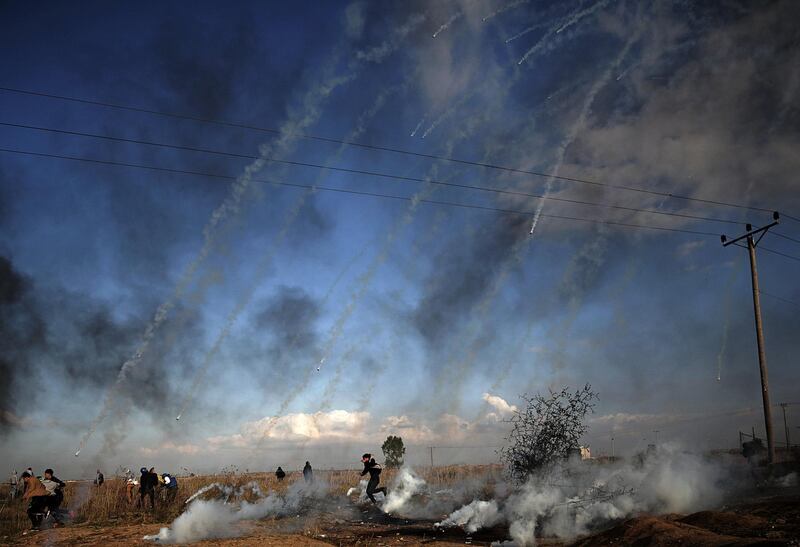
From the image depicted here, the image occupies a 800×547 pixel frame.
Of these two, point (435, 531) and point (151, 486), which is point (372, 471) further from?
point (151, 486)

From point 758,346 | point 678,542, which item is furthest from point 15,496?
point 758,346

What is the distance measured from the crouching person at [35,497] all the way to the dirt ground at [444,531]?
3.38 ft

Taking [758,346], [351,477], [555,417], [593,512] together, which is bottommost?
[351,477]

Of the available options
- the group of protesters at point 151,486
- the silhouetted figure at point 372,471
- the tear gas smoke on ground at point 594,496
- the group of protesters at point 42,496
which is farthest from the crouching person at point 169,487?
the tear gas smoke on ground at point 594,496

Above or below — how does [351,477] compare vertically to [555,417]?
below

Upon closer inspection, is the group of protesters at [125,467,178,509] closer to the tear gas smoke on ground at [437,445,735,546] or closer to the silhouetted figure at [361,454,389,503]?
the silhouetted figure at [361,454,389,503]

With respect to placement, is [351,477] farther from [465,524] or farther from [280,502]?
[465,524]

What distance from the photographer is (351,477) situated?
3475cm

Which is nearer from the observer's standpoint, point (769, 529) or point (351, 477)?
point (769, 529)

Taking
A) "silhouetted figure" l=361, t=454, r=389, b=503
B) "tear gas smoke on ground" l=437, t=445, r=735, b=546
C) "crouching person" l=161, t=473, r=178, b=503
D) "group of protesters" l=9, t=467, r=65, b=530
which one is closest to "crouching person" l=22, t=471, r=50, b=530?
"group of protesters" l=9, t=467, r=65, b=530

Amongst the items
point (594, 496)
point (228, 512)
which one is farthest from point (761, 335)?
point (228, 512)

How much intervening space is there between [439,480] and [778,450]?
20.7 m

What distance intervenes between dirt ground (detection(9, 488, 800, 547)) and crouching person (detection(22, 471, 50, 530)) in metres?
1.03

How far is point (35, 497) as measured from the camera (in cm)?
1702
